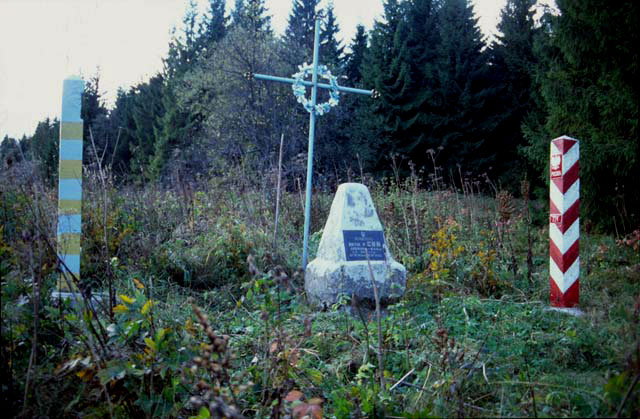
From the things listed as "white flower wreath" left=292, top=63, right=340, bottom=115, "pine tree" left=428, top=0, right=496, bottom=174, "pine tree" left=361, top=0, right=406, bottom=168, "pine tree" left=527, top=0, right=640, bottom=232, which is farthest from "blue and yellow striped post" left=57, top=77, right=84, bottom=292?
"pine tree" left=428, top=0, right=496, bottom=174

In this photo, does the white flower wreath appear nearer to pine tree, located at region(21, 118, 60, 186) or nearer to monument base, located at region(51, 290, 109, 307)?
pine tree, located at region(21, 118, 60, 186)

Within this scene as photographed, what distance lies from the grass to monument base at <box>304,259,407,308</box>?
15 centimetres

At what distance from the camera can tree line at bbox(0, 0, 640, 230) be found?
16.4 meters

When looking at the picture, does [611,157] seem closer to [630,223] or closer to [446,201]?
[630,223]

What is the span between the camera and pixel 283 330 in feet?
11.7

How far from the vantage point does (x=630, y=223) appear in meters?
7.82

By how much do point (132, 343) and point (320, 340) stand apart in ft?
4.38

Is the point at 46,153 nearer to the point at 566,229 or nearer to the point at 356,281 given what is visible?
the point at 356,281

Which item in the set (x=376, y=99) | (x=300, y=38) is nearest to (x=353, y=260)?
(x=300, y=38)

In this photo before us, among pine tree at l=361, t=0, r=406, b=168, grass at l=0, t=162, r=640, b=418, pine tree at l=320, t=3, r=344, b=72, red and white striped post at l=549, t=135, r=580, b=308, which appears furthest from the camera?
pine tree at l=320, t=3, r=344, b=72

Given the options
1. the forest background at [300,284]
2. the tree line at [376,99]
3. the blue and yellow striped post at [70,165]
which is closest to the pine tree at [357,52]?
the tree line at [376,99]

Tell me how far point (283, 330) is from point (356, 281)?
1.03 metres

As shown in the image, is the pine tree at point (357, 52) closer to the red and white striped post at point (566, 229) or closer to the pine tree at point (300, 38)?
the pine tree at point (300, 38)

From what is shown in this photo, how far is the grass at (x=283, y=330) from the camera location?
6.66 ft
